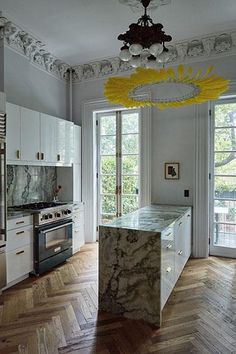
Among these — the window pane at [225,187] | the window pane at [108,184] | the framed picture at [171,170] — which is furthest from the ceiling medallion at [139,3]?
the window pane at [108,184]

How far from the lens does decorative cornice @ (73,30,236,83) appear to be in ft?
13.3

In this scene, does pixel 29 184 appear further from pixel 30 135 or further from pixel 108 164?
pixel 108 164

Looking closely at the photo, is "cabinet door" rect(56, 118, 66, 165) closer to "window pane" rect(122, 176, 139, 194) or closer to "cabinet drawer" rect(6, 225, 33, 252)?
"window pane" rect(122, 176, 139, 194)

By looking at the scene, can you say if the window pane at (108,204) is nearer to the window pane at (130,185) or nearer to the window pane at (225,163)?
the window pane at (130,185)

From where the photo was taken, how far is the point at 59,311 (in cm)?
278

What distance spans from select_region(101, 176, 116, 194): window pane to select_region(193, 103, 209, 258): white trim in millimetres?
1537

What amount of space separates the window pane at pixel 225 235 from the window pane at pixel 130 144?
1.92m

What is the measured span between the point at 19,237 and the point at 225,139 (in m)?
3.39

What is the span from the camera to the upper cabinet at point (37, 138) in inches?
139

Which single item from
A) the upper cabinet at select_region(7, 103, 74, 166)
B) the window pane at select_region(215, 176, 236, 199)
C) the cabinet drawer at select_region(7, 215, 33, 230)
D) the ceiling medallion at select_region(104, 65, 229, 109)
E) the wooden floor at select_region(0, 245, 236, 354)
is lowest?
the wooden floor at select_region(0, 245, 236, 354)

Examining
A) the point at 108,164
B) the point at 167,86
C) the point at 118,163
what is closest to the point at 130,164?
the point at 118,163

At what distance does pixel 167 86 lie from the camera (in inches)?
99.7

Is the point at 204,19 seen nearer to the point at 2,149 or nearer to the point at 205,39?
the point at 205,39

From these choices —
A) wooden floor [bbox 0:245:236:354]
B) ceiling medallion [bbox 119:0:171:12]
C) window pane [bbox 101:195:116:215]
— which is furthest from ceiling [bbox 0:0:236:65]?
wooden floor [bbox 0:245:236:354]
